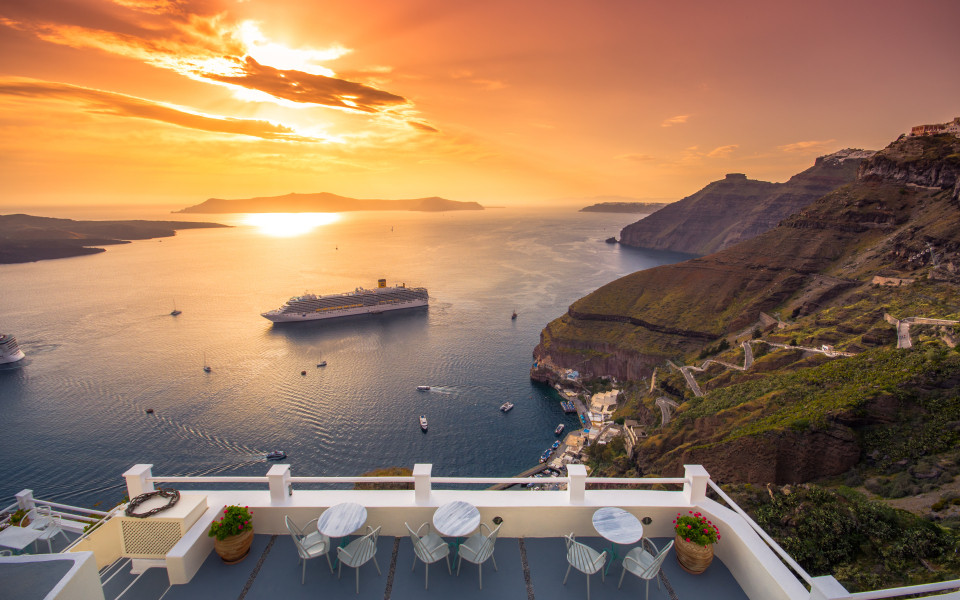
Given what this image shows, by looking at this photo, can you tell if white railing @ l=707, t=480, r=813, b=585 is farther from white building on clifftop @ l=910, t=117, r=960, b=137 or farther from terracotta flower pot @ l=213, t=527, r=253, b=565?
white building on clifftop @ l=910, t=117, r=960, b=137

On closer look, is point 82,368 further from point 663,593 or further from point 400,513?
point 663,593

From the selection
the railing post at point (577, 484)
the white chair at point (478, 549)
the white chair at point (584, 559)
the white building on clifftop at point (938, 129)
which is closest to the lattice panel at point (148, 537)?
the white chair at point (478, 549)

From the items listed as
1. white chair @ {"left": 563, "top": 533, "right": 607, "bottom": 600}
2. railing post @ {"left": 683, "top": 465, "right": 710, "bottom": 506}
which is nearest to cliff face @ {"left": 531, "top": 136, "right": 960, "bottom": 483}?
railing post @ {"left": 683, "top": 465, "right": 710, "bottom": 506}

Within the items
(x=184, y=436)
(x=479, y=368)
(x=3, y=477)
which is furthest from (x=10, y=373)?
(x=479, y=368)

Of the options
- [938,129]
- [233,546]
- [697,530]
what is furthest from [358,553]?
[938,129]

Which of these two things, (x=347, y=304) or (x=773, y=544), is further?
(x=347, y=304)

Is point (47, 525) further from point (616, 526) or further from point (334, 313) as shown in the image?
point (334, 313)

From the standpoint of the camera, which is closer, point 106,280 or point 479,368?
point 479,368
